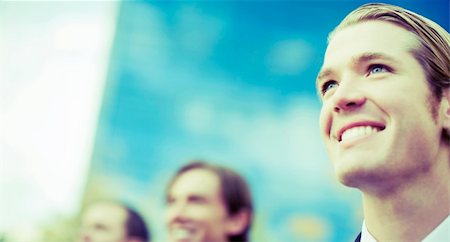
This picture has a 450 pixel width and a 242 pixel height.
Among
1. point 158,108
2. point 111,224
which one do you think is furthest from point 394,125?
point 158,108

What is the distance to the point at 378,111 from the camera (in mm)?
894

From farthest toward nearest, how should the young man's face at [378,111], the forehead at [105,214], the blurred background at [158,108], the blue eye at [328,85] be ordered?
the blurred background at [158,108] → the forehead at [105,214] → the blue eye at [328,85] → the young man's face at [378,111]

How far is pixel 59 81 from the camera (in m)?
1.97

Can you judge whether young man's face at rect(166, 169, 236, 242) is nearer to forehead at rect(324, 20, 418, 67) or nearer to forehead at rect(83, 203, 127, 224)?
forehead at rect(83, 203, 127, 224)

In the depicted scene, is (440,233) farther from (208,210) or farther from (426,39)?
(208,210)

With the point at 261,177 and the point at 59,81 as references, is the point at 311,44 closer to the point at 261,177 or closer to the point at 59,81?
the point at 261,177

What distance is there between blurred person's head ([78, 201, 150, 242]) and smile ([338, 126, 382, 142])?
0.79 metres

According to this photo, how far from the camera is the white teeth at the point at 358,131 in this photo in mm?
886

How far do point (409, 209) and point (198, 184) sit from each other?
619 millimetres

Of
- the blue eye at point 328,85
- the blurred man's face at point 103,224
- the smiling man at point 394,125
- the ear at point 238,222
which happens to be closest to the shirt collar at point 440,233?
the smiling man at point 394,125

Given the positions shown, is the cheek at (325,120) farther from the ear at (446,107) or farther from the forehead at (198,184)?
the forehead at (198,184)

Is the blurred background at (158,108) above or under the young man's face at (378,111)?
above

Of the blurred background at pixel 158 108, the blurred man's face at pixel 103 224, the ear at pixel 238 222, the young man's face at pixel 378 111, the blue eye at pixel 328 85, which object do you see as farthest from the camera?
the blurred background at pixel 158 108

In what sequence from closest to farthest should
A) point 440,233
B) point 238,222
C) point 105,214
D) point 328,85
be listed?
point 440,233 < point 328,85 < point 238,222 < point 105,214
